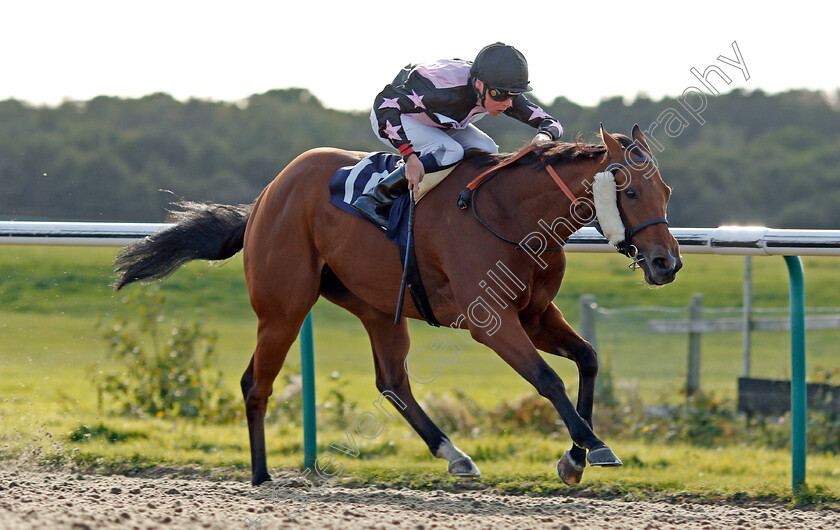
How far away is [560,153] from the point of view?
12.7 ft

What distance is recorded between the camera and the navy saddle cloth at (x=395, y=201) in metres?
4.11

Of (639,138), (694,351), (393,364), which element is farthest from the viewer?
(694,351)

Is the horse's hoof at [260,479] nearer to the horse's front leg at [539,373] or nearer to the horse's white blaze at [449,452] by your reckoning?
the horse's white blaze at [449,452]

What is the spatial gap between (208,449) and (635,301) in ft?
35.0

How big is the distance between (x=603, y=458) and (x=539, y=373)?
0.43m

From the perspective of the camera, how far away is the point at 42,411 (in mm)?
5316

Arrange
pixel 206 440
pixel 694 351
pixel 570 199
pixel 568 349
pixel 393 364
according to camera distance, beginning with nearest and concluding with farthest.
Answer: pixel 570 199, pixel 568 349, pixel 393 364, pixel 206 440, pixel 694 351

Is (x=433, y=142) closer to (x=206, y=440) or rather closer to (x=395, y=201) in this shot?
(x=395, y=201)

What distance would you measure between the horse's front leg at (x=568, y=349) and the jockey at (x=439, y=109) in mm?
822

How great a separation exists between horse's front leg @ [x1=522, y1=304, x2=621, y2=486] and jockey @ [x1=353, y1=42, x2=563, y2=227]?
2.70 ft

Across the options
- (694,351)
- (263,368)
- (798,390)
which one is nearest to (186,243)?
(263,368)

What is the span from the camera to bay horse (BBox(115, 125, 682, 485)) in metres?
3.58

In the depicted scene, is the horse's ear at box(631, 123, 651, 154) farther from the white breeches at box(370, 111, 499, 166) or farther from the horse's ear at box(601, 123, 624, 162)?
the white breeches at box(370, 111, 499, 166)

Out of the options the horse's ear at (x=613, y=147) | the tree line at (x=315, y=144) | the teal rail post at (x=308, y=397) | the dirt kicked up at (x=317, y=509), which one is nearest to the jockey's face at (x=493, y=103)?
the horse's ear at (x=613, y=147)
